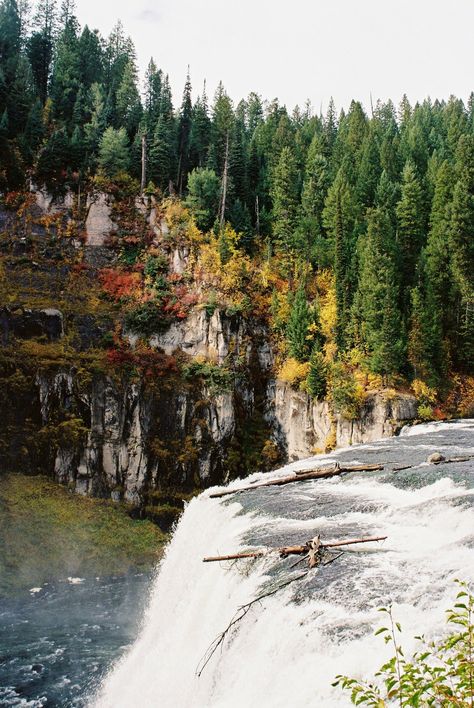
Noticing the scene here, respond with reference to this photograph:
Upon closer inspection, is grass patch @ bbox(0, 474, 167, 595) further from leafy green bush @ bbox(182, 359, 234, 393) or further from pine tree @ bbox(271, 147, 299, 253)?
pine tree @ bbox(271, 147, 299, 253)

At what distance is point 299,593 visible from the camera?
1028 centimetres

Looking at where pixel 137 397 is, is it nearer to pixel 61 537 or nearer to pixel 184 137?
pixel 61 537

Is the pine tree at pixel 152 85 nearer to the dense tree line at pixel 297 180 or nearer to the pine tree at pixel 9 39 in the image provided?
the dense tree line at pixel 297 180

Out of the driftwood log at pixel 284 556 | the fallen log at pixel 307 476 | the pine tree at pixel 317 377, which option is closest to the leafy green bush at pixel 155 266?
the pine tree at pixel 317 377

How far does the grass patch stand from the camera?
1238 inches

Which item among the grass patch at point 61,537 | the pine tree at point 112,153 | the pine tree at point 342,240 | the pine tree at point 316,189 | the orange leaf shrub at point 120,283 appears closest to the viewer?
the grass patch at point 61,537

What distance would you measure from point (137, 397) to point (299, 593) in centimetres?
3113

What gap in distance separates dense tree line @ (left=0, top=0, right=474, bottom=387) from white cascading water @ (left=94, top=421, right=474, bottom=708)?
24.5 metres

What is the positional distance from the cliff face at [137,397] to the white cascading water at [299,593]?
19493mm

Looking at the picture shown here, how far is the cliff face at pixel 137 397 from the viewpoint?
38.3 metres

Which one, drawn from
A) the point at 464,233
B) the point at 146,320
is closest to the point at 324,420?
the point at 146,320

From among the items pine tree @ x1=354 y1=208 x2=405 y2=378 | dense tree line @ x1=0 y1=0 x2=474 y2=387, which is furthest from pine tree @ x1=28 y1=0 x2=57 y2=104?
pine tree @ x1=354 y1=208 x2=405 y2=378

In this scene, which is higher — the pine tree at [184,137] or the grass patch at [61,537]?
the pine tree at [184,137]

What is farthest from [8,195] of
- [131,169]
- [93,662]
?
[93,662]
